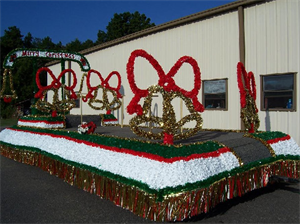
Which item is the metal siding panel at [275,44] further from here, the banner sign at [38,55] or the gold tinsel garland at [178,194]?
the banner sign at [38,55]

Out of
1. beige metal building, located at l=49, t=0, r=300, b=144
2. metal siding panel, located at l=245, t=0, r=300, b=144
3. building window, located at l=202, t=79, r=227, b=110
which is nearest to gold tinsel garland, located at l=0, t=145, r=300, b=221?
metal siding panel, located at l=245, t=0, r=300, b=144

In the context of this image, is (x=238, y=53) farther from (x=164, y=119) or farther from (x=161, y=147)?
(x=161, y=147)

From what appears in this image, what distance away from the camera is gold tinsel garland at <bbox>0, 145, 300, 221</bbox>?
327 centimetres

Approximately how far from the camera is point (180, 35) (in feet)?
35.4

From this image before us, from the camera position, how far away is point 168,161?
11.2ft

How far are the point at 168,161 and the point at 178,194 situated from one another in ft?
1.29

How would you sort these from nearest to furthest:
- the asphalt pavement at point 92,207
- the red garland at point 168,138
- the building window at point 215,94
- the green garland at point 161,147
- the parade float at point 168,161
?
1. the parade float at point 168,161
2. the green garland at point 161,147
3. the asphalt pavement at point 92,207
4. the red garland at point 168,138
5. the building window at point 215,94

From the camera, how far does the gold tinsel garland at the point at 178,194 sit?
129 inches

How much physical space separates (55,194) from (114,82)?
9490 mm

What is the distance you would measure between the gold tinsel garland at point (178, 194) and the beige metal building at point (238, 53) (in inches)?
152

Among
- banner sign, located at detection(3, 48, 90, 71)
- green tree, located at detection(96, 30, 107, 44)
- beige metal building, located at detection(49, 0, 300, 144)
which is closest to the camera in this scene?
beige metal building, located at detection(49, 0, 300, 144)

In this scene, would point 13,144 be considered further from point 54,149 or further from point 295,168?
point 295,168

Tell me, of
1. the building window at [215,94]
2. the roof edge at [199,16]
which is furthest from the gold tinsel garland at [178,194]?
the roof edge at [199,16]

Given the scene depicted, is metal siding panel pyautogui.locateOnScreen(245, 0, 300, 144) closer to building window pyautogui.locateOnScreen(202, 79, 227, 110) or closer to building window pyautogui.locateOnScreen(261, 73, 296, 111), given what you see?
building window pyautogui.locateOnScreen(261, 73, 296, 111)
